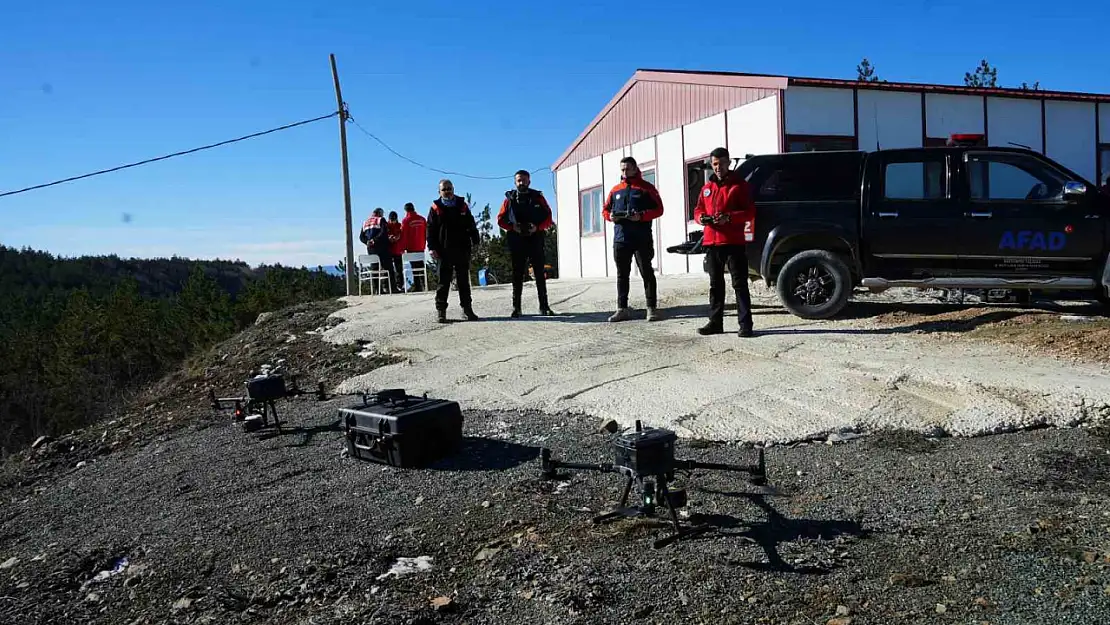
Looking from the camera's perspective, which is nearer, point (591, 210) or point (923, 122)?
point (923, 122)

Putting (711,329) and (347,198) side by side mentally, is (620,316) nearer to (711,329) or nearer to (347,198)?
(711,329)

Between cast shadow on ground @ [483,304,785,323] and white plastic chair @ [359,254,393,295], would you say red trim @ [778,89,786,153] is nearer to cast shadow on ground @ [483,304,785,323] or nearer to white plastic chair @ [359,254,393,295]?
cast shadow on ground @ [483,304,785,323]

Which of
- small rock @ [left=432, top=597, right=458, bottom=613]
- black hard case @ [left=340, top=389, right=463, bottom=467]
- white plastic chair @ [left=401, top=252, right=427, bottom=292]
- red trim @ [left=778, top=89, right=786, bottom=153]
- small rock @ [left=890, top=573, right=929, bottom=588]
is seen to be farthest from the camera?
white plastic chair @ [left=401, top=252, right=427, bottom=292]

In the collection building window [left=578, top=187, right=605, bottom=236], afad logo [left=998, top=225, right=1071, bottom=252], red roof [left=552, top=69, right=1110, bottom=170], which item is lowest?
afad logo [left=998, top=225, right=1071, bottom=252]

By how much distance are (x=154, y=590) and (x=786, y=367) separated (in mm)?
4885

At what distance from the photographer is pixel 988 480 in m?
4.31

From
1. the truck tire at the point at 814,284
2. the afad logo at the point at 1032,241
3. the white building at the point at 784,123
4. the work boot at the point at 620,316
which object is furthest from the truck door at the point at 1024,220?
the white building at the point at 784,123

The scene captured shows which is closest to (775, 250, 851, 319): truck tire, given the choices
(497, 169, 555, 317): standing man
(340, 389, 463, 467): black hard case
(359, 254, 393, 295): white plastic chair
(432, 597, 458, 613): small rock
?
(497, 169, 555, 317): standing man

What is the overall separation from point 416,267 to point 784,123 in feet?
30.6

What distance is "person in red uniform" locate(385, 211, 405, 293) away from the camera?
703 inches

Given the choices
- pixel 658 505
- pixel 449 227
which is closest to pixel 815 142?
pixel 449 227

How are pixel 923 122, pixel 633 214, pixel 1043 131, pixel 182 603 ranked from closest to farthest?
pixel 182 603 → pixel 633 214 → pixel 923 122 → pixel 1043 131

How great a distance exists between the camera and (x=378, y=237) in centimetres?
1766

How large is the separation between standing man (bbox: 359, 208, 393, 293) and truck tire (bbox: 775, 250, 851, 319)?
10.7 m
